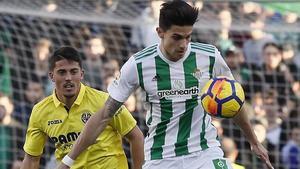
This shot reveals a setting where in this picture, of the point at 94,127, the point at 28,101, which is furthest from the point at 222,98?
the point at 28,101

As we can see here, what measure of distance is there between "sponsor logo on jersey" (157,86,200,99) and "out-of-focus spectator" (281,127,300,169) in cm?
558

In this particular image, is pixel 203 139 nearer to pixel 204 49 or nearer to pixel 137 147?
pixel 204 49

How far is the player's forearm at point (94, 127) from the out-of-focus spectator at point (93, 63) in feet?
20.1

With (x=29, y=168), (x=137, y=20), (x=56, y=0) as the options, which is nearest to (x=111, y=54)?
(x=137, y=20)

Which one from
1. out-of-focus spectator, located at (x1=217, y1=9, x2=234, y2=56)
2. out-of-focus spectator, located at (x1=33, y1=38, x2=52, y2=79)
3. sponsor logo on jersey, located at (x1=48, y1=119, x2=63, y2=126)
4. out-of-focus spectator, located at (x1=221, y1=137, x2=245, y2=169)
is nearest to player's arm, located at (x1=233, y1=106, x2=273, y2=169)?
sponsor logo on jersey, located at (x1=48, y1=119, x2=63, y2=126)

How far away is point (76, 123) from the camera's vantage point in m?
8.60

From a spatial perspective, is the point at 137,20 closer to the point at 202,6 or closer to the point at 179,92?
the point at 202,6

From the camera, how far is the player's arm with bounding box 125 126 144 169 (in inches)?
336

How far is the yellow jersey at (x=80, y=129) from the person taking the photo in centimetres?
853

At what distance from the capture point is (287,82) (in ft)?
45.2

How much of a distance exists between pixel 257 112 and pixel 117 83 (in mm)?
5968

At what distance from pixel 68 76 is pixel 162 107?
1.13 m

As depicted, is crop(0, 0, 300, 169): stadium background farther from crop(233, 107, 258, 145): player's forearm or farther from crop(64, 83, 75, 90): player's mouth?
crop(233, 107, 258, 145): player's forearm

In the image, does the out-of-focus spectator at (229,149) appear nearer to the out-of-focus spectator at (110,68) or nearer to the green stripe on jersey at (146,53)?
the out-of-focus spectator at (110,68)
